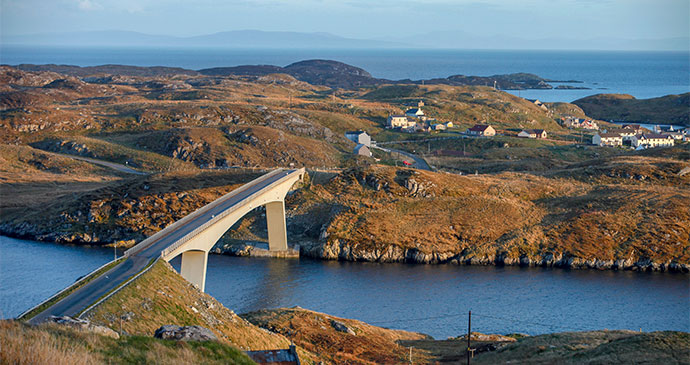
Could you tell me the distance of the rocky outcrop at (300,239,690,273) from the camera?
67.7 m

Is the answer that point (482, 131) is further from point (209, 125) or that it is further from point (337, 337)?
point (337, 337)

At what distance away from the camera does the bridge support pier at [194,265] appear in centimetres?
5256

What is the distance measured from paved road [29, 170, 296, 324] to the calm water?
227 inches

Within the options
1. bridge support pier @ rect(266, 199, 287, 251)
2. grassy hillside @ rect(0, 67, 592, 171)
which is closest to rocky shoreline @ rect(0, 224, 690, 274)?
bridge support pier @ rect(266, 199, 287, 251)

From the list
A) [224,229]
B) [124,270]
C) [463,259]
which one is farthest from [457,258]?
[124,270]

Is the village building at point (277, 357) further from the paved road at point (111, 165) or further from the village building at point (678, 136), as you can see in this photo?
the village building at point (678, 136)

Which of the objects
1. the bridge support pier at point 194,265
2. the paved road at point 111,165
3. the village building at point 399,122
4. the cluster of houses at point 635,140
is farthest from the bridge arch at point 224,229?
the cluster of houses at point 635,140

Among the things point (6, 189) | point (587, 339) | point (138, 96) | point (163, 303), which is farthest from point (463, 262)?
point (138, 96)

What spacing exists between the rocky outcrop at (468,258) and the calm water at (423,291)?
5.33 ft

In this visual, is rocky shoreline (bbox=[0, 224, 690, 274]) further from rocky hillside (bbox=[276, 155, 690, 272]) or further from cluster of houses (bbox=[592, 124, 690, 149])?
cluster of houses (bbox=[592, 124, 690, 149])

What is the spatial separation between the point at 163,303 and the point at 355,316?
1827 centimetres

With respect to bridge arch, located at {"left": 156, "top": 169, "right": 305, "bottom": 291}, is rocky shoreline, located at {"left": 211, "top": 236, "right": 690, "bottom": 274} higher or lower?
lower

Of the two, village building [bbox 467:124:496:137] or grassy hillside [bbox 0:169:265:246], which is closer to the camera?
grassy hillside [bbox 0:169:265:246]

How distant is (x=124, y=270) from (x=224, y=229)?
15.1m
